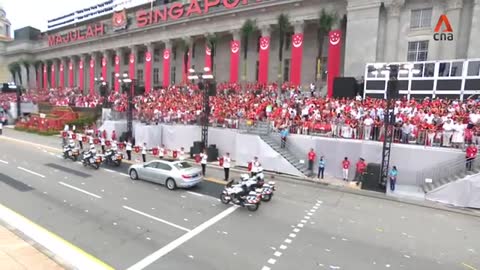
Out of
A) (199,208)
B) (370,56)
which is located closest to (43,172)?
(199,208)

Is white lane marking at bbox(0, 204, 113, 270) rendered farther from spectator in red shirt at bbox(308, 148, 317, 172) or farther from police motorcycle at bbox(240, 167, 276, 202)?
spectator in red shirt at bbox(308, 148, 317, 172)

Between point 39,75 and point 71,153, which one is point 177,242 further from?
point 39,75

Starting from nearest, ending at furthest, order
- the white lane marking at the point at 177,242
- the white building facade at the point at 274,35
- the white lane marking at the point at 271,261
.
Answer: the white lane marking at the point at 177,242 → the white lane marking at the point at 271,261 → the white building facade at the point at 274,35

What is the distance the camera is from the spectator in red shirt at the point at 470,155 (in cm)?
1420

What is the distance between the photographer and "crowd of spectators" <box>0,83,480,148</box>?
621 inches

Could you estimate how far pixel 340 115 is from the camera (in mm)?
19109

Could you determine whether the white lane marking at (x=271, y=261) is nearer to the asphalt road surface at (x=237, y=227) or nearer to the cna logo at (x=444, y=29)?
the asphalt road surface at (x=237, y=227)

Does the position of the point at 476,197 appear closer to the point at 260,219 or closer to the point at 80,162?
the point at 260,219

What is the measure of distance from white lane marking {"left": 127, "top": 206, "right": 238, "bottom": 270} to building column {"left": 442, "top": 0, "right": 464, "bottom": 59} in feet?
84.5

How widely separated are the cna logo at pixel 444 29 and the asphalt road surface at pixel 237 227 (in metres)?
20.5

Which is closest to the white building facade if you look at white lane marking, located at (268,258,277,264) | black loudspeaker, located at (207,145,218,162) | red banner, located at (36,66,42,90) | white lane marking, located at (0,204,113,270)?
red banner, located at (36,66,42,90)

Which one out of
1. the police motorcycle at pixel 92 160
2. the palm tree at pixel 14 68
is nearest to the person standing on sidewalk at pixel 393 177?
the police motorcycle at pixel 92 160

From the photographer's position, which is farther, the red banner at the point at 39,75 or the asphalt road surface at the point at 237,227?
the red banner at the point at 39,75

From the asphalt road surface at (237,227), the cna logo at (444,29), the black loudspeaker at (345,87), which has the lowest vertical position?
the asphalt road surface at (237,227)
